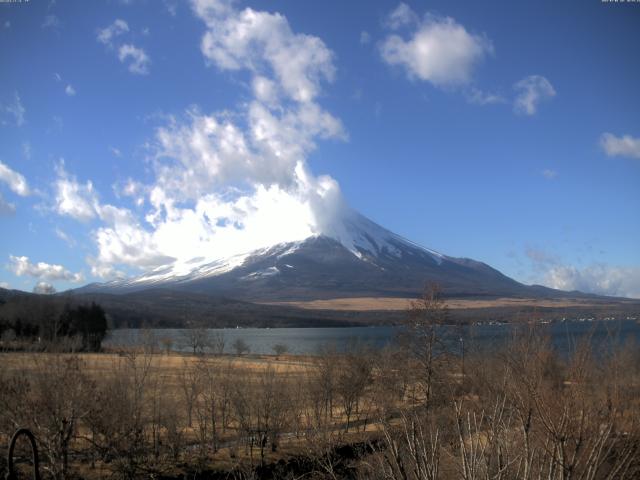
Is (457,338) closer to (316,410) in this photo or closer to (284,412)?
(316,410)

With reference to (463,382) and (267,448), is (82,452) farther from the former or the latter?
(463,382)

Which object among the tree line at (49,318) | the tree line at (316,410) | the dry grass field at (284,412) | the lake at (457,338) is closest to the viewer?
the tree line at (316,410)

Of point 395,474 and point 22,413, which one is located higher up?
point 395,474

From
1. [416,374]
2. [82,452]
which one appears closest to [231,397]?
[82,452]

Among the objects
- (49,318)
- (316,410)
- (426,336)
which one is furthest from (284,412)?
(49,318)

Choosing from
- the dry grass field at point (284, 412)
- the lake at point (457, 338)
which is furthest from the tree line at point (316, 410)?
the lake at point (457, 338)

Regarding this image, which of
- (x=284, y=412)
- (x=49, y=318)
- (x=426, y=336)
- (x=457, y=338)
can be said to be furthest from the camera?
(x=49, y=318)

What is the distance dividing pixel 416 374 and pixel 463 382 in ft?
12.5

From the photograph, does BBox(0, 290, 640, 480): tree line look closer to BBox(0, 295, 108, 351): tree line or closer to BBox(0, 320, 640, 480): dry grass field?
BBox(0, 320, 640, 480): dry grass field

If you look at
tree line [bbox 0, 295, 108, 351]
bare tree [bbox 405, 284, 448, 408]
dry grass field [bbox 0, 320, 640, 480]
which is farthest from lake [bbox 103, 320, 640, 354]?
tree line [bbox 0, 295, 108, 351]

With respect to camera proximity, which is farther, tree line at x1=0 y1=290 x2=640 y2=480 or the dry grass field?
the dry grass field

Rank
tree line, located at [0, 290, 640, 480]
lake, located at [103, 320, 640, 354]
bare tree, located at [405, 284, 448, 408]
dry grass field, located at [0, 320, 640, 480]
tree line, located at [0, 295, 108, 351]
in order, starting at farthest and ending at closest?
1. tree line, located at [0, 295, 108, 351]
2. bare tree, located at [405, 284, 448, 408]
3. lake, located at [103, 320, 640, 354]
4. dry grass field, located at [0, 320, 640, 480]
5. tree line, located at [0, 290, 640, 480]

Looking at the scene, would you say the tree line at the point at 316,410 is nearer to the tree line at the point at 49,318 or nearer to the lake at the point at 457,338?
the lake at the point at 457,338

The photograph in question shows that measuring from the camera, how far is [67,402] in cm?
1717
